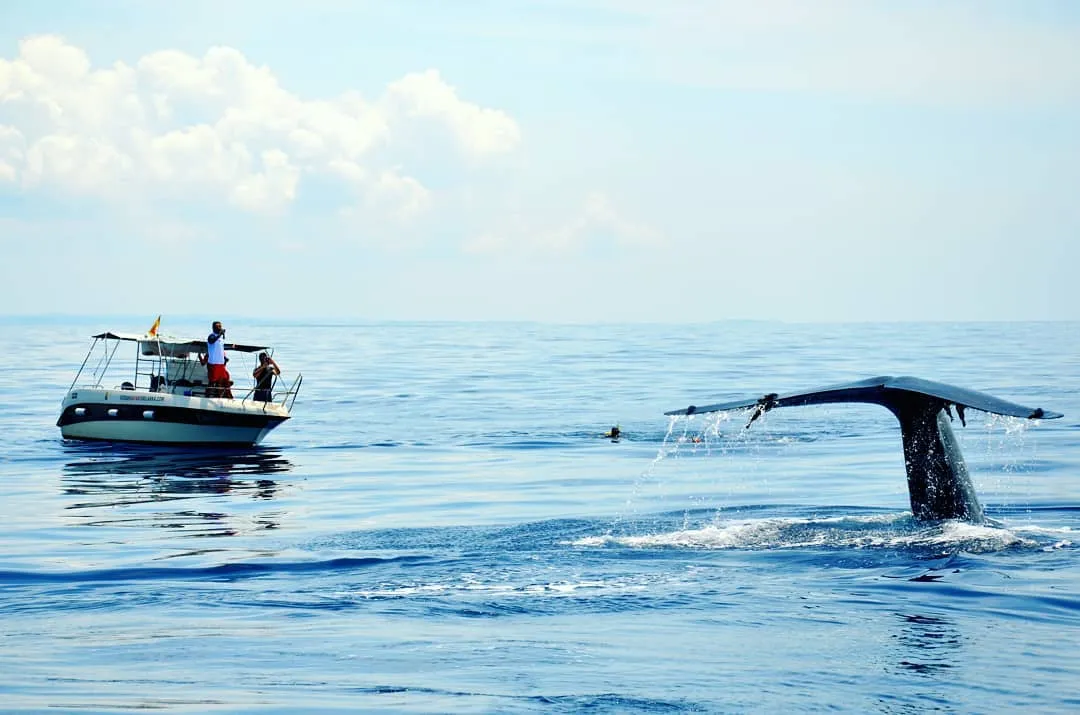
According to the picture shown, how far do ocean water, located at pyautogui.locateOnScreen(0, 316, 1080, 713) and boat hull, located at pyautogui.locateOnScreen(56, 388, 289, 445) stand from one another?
2589mm

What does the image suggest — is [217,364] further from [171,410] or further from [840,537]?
[840,537]

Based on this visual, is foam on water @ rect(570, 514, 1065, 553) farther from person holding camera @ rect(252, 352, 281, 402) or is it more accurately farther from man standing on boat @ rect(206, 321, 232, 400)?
person holding camera @ rect(252, 352, 281, 402)

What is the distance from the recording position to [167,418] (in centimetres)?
3525

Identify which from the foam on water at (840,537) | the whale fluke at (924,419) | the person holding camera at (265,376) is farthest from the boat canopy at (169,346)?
the whale fluke at (924,419)

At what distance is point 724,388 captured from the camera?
55.9 meters

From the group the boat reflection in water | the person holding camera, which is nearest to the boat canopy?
the person holding camera

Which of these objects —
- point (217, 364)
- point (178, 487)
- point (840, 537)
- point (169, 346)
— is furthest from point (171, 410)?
point (840, 537)

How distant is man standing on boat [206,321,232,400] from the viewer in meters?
34.5

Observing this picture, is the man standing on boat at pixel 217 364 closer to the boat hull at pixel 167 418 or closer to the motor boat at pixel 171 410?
the motor boat at pixel 171 410

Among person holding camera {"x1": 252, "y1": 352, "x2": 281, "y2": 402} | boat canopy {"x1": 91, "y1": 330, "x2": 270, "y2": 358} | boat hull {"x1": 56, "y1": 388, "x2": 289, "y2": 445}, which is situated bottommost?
boat hull {"x1": 56, "y1": 388, "x2": 289, "y2": 445}

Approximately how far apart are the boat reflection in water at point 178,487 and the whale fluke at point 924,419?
876cm

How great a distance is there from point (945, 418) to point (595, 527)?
17.1ft

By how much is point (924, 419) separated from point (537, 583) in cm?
475

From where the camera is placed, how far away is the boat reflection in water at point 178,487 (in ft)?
69.7
